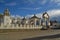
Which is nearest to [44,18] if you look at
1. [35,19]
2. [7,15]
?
[35,19]

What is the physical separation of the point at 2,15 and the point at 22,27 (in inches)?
308

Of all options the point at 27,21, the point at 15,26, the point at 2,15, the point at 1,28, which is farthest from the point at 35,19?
the point at 1,28

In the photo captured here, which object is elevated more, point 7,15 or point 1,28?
point 7,15

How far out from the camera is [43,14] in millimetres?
40094

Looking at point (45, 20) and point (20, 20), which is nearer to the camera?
point (45, 20)

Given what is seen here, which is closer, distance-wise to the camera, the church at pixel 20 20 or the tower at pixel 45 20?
the church at pixel 20 20

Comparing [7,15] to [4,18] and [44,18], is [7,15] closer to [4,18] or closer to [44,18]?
[4,18]

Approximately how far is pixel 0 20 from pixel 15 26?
7.85m

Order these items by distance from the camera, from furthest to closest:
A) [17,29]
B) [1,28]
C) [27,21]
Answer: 1. [27,21]
2. [17,29]
3. [1,28]

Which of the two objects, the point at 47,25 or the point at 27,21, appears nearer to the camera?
the point at 47,25

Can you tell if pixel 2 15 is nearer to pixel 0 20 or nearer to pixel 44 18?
pixel 0 20

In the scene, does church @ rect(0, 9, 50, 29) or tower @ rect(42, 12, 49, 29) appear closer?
church @ rect(0, 9, 50, 29)

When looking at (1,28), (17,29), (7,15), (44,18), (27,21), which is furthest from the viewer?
(27,21)

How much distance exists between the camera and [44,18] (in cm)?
4062
